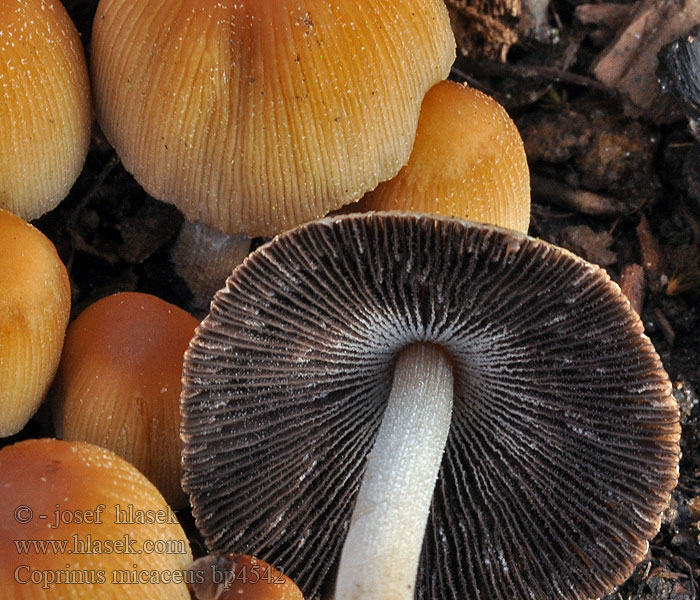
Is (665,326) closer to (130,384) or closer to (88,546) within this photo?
(130,384)

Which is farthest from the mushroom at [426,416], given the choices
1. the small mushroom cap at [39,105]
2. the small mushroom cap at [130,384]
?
the small mushroom cap at [39,105]

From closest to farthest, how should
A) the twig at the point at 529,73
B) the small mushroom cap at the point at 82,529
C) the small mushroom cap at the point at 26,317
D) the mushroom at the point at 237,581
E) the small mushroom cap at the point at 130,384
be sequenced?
1. the small mushroom cap at the point at 82,529
2. the mushroom at the point at 237,581
3. the small mushroom cap at the point at 26,317
4. the small mushroom cap at the point at 130,384
5. the twig at the point at 529,73

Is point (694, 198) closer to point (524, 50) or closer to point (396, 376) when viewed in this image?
point (524, 50)

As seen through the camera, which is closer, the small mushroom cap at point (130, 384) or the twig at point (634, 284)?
the small mushroom cap at point (130, 384)

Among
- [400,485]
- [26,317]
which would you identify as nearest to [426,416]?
[400,485]

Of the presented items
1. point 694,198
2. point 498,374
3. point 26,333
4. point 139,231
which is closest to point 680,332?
point 694,198

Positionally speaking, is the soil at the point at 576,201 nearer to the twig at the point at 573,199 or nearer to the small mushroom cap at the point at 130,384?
the twig at the point at 573,199

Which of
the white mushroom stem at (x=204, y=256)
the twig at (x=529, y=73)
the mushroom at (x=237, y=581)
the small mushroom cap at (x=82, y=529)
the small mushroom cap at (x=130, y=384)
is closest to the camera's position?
the small mushroom cap at (x=82, y=529)
